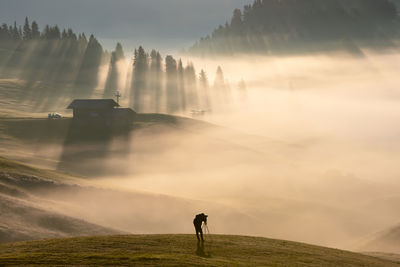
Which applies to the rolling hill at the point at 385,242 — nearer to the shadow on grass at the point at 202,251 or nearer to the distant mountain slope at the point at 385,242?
the distant mountain slope at the point at 385,242

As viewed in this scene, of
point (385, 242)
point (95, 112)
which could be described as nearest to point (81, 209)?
point (385, 242)

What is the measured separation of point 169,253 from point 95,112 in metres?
115

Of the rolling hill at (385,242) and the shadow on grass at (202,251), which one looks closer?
the shadow on grass at (202,251)

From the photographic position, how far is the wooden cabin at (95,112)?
141m

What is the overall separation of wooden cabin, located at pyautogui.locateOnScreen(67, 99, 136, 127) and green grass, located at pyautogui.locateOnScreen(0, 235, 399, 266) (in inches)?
4198

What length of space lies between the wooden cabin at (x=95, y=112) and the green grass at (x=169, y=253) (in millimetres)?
106620

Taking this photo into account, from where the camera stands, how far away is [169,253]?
32.6 m

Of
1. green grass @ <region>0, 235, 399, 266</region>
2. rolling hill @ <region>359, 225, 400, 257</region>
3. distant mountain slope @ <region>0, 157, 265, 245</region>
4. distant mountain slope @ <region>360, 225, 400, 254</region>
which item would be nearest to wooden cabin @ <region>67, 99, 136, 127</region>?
distant mountain slope @ <region>0, 157, 265, 245</region>

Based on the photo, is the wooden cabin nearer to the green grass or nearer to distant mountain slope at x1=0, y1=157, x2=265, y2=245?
distant mountain slope at x1=0, y1=157, x2=265, y2=245

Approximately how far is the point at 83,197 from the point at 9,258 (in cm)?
5142

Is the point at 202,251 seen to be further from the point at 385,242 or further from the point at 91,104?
the point at 91,104

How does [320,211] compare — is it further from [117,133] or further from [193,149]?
[117,133]

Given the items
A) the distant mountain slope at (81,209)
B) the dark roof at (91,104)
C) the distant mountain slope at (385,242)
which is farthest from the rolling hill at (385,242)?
the dark roof at (91,104)

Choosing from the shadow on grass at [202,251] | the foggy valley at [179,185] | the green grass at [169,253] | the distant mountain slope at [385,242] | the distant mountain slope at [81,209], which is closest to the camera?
the green grass at [169,253]
